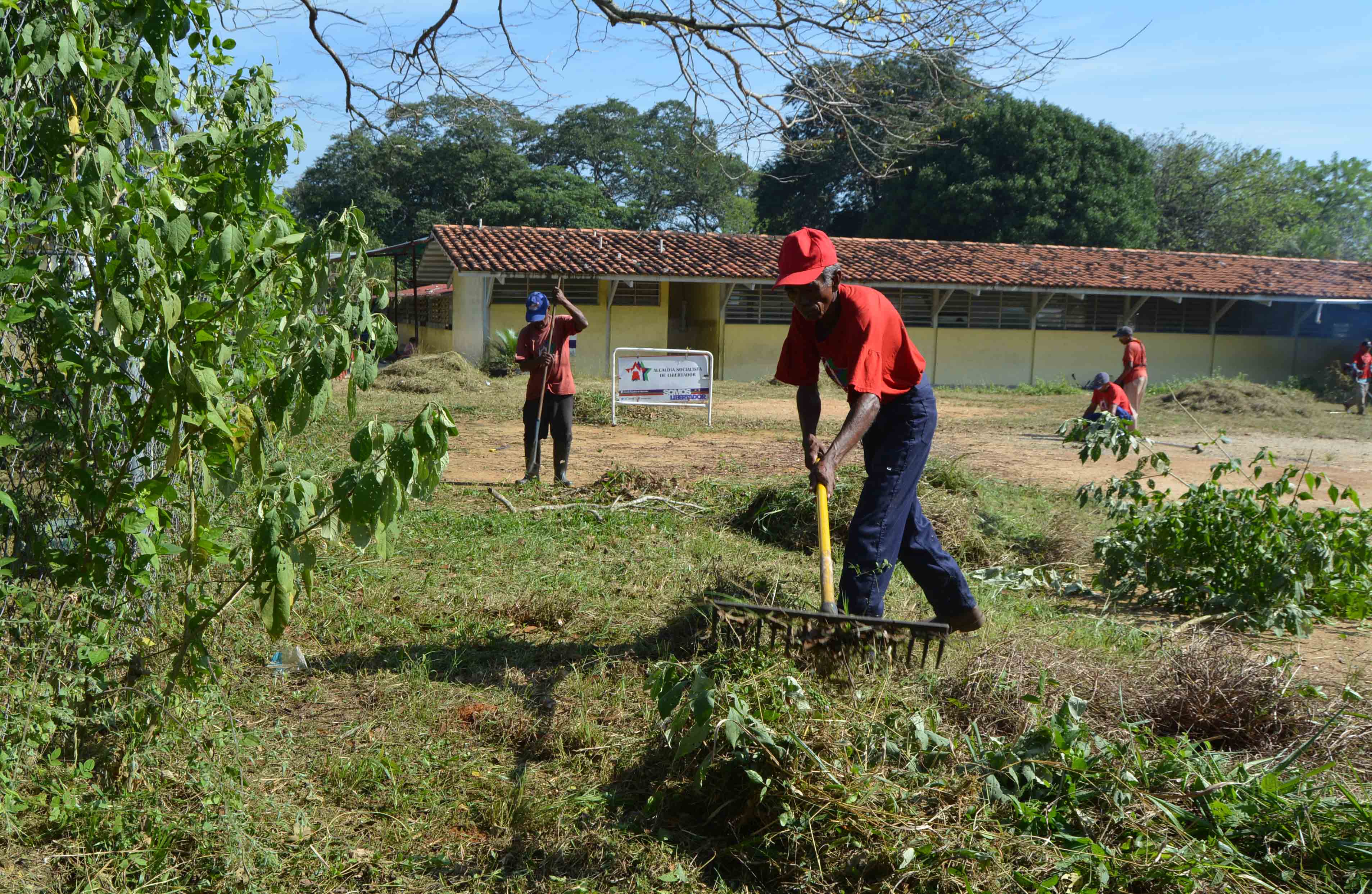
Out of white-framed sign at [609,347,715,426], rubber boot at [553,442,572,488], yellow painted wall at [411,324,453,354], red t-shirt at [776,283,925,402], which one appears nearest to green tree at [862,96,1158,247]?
yellow painted wall at [411,324,453,354]

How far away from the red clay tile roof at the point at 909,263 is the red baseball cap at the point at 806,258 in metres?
19.1

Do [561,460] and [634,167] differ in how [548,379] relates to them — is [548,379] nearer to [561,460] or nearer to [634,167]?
[561,460]

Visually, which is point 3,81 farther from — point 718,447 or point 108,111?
point 718,447

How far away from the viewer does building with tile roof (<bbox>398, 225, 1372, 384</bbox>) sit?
2414 centimetres

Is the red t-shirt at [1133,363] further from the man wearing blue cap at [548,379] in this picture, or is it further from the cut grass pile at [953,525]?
the man wearing blue cap at [548,379]

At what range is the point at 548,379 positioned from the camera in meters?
9.08

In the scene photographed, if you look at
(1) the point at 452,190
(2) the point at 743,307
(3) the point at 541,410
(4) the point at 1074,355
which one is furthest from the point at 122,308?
(1) the point at 452,190

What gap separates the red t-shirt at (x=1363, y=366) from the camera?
2167 centimetres

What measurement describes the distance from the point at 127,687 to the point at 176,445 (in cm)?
78

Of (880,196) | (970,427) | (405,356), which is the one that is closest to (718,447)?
(970,427)

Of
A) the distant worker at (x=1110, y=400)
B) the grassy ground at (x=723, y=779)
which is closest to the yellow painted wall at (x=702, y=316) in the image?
the distant worker at (x=1110, y=400)

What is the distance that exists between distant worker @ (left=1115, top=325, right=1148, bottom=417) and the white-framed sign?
230 inches

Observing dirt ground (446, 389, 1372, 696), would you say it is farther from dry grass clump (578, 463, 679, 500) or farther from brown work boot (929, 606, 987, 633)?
brown work boot (929, 606, 987, 633)

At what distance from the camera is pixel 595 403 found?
1598 cm
